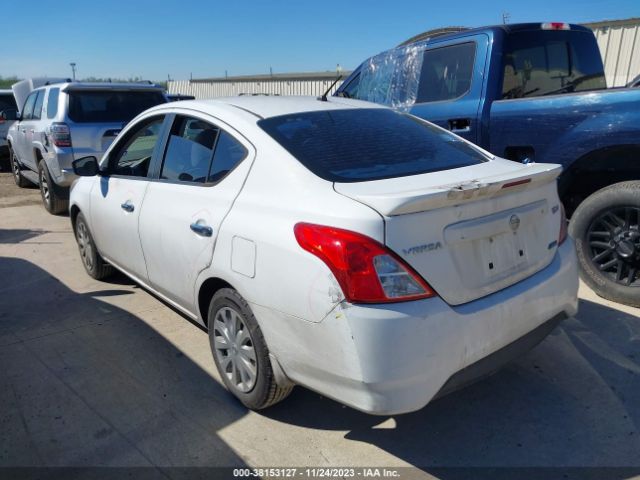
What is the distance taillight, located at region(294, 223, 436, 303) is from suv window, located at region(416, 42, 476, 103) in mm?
3223

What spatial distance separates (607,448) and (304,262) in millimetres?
1695

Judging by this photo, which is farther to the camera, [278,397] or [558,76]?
[558,76]

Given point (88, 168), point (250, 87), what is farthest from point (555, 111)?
point (250, 87)

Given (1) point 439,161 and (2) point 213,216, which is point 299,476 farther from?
(1) point 439,161

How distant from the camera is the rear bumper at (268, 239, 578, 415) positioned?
6.73 feet

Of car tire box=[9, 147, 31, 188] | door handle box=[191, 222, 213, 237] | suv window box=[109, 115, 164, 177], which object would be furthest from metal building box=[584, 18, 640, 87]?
car tire box=[9, 147, 31, 188]

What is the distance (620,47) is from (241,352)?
10734 millimetres

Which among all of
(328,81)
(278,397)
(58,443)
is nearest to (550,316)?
(278,397)

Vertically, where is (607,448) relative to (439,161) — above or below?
below

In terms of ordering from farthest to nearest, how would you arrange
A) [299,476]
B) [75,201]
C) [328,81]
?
[328,81] → [75,201] → [299,476]

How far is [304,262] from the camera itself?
2199 mm

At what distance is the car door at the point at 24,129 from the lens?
8.57 meters

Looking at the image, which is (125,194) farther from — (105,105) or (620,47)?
(620,47)

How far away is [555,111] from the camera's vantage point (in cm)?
407
